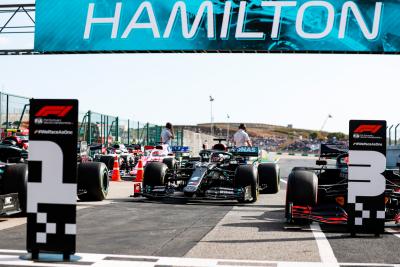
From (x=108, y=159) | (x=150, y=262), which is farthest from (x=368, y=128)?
(x=108, y=159)

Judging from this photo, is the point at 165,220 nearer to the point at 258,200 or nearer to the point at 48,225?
the point at 48,225

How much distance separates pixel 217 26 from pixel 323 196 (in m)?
11.6

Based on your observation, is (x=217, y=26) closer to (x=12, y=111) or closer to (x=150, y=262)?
(x=12, y=111)

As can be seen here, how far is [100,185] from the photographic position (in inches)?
436

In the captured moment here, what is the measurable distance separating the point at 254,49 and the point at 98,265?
48.2ft

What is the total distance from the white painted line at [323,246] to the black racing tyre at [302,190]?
40cm

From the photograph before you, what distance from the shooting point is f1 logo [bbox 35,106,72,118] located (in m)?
5.60

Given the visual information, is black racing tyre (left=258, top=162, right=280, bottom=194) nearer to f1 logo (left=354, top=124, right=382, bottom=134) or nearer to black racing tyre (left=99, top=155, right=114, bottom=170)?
f1 logo (left=354, top=124, right=382, bottom=134)

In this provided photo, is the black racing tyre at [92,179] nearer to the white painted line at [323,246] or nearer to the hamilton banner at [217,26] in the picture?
the white painted line at [323,246]

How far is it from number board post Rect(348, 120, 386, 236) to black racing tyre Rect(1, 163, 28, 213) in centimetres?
467

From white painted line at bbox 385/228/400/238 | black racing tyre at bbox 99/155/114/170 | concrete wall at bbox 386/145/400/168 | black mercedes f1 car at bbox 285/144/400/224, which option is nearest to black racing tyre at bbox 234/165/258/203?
black mercedes f1 car at bbox 285/144/400/224

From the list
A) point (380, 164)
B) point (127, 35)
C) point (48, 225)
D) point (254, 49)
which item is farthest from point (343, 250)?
point (127, 35)

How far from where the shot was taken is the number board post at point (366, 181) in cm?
734

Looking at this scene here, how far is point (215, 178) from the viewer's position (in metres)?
12.3
